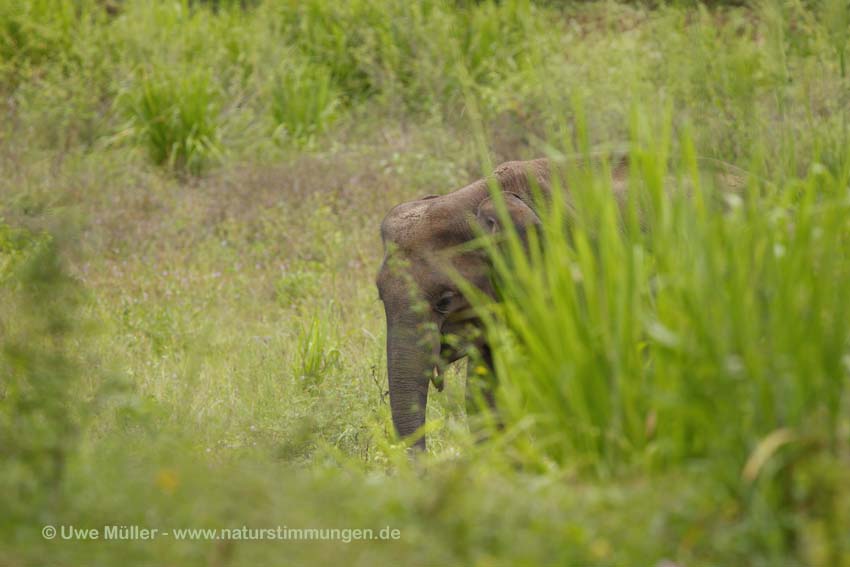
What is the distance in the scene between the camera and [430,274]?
596 cm

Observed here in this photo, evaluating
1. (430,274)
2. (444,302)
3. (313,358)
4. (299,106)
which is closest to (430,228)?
(430,274)

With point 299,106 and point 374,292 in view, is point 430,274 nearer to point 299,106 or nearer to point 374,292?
point 374,292

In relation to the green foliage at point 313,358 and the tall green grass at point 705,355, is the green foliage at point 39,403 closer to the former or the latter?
the tall green grass at point 705,355

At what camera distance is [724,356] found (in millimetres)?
3455

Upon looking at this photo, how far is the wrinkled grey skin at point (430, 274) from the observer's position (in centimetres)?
583

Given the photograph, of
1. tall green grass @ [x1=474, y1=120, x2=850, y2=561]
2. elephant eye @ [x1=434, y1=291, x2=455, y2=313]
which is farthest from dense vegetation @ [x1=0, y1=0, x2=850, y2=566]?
elephant eye @ [x1=434, y1=291, x2=455, y2=313]

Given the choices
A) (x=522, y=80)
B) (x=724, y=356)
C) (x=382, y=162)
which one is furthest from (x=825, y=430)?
(x=522, y=80)

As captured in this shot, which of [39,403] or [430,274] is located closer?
[39,403]

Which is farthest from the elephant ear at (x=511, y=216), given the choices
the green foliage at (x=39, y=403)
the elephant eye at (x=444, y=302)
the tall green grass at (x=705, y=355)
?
the green foliage at (x=39, y=403)

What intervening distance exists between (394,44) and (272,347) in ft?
23.5

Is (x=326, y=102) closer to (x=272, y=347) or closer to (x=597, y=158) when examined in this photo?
(x=272, y=347)

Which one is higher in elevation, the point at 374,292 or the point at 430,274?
the point at 430,274

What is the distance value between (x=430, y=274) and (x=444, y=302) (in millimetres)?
151

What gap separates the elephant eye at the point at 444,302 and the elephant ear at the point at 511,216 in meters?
0.37
